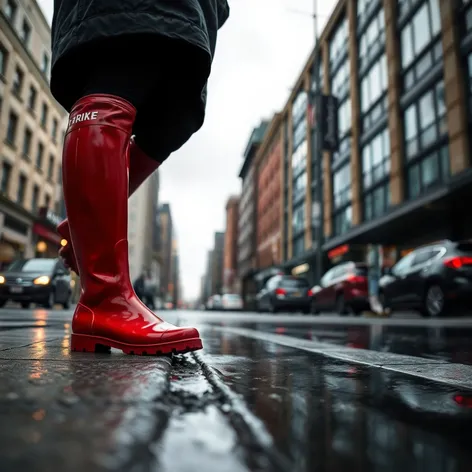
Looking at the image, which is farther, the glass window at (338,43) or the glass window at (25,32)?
the glass window at (338,43)

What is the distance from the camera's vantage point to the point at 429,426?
672mm

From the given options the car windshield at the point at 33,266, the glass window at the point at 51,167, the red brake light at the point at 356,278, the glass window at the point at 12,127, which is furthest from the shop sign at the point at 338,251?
the glass window at the point at 51,167

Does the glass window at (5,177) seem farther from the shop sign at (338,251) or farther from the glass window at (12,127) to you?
the shop sign at (338,251)

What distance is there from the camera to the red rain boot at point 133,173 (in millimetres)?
2026

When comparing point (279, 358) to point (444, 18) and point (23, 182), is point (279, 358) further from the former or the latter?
point (23, 182)

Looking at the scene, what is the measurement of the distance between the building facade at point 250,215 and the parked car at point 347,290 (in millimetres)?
35863

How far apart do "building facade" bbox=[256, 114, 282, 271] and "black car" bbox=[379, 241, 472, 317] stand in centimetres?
2781

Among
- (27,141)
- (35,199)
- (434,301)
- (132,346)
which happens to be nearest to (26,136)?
(27,141)

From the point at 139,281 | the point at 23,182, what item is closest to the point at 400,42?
the point at 139,281

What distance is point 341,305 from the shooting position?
1313cm

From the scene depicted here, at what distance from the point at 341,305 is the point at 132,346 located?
12365 millimetres

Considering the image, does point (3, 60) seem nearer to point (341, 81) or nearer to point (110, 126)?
point (341, 81)

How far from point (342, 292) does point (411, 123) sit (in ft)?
26.9

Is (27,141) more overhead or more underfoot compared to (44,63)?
more underfoot
